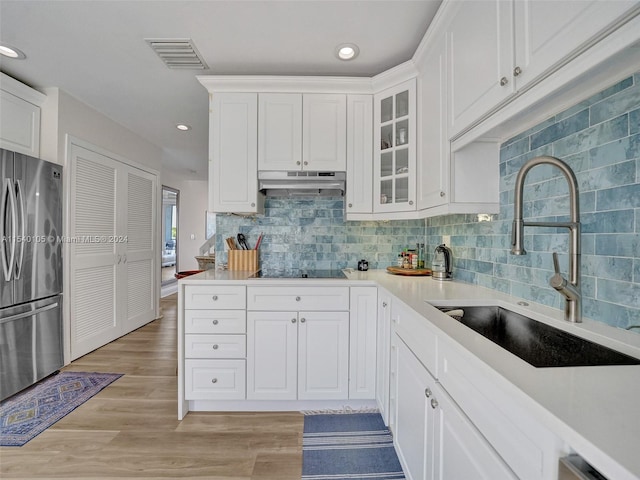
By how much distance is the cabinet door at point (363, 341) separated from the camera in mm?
2012

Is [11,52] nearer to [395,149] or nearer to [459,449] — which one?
[395,149]

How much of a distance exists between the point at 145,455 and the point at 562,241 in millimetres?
2381

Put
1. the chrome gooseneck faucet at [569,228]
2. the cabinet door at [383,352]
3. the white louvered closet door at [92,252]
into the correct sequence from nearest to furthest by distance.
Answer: the chrome gooseneck faucet at [569,228]
the cabinet door at [383,352]
the white louvered closet door at [92,252]

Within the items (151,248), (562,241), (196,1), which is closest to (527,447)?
(562,241)

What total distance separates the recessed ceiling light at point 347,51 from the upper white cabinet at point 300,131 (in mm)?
267

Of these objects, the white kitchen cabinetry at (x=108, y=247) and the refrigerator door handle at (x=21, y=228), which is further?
the white kitchen cabinetry at (x=108, y=247)

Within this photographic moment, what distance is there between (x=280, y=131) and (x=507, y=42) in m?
1.56

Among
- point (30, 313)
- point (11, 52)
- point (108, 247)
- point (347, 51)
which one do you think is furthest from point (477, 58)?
point (108, 247)

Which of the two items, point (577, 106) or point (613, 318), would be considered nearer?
point (613, 318)

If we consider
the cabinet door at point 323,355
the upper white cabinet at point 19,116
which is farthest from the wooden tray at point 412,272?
the upper white cabinet at point 19,116

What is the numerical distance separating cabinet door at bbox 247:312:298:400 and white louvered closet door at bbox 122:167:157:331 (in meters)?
2.47

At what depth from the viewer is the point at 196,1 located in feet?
5.36

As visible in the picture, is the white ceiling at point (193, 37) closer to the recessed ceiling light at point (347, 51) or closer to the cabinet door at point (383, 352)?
the recessed ceiling light at point (347, 51)

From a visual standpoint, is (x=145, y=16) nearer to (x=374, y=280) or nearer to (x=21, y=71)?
(x=21, y=71)
